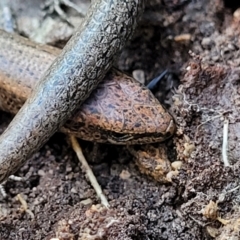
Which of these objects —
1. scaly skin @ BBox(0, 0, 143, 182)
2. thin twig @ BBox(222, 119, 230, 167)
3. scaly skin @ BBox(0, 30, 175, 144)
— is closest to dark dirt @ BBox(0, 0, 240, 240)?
thin twig @ BBox(222, 119, 230, 167)

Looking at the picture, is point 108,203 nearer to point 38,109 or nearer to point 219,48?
point 38,109

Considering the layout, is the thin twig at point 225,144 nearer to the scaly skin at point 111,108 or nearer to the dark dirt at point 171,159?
the dark dirt at point 171,159

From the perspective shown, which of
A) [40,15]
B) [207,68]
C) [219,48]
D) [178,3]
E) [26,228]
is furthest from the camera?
[40,15]

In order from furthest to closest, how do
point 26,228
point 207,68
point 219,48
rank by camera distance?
1. point 219,48
2. point 207,68
3. point 26,228

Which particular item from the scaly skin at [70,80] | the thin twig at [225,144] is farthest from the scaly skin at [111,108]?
the thin twig at [225,144]

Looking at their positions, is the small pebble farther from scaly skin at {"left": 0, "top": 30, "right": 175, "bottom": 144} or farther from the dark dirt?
scaly skin at {"left": 0, "top": 30, "right": 175, "bottom": 144}

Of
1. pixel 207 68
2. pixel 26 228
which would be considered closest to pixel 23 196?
pixel 26 228

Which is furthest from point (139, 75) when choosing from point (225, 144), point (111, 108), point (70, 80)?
point (225, 144)
